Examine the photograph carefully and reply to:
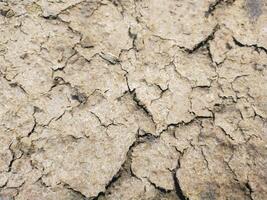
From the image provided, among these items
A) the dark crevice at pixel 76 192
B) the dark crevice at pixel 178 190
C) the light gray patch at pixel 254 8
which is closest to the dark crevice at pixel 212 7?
the light gray patch at pixel 254 8

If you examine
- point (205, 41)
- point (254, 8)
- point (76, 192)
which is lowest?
point (76, 192)

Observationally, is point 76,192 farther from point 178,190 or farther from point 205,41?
point 205,41

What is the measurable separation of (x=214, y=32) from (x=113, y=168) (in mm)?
905

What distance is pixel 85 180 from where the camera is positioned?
1.96 meters

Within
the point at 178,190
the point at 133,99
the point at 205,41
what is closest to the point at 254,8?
the point at 205,41

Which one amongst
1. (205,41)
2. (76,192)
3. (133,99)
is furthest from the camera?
(205,41)

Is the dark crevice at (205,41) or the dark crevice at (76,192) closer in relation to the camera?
the dark crevice at (76,192)

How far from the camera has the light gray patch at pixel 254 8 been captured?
237 cm

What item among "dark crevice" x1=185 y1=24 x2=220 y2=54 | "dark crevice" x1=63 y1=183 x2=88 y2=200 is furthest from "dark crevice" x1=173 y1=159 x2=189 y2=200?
"dark crevice" x1=185 y1=24 x2=220 y2=54

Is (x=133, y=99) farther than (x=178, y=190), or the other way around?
(x=133, y=99)

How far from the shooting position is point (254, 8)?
2.38 m

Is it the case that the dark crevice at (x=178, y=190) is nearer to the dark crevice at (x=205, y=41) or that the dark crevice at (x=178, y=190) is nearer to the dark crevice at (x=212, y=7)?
the dark crevice at (x=205, y=41)

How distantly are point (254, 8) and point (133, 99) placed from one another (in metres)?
0.86

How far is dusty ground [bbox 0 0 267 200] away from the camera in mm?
1976
